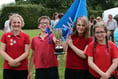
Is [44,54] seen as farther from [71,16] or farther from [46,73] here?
[71,16]

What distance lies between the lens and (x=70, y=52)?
191 inches

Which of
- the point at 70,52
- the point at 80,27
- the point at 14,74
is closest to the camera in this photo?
the point at 80,27

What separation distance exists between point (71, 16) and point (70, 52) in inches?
27.4

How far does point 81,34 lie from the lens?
4.77 metres

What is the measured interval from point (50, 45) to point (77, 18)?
683 millimetres

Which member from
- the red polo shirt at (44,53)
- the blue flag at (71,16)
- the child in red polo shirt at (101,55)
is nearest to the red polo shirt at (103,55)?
the child in red polo shirt at (101,55)

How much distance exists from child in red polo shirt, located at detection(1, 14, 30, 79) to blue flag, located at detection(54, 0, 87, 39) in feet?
2.32

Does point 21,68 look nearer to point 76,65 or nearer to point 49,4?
point 76,65

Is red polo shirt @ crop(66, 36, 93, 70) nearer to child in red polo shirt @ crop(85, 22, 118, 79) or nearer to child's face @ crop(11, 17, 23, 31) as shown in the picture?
child in red polo shirt @ crop(85, 22, 118, 79)

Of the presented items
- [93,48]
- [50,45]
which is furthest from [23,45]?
[93,48]

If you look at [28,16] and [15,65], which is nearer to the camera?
[15,65]

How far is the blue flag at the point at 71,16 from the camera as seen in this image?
4926 millimetres

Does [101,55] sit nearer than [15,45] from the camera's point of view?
Yes

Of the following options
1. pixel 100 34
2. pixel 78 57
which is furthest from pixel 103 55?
pixel 78 57
